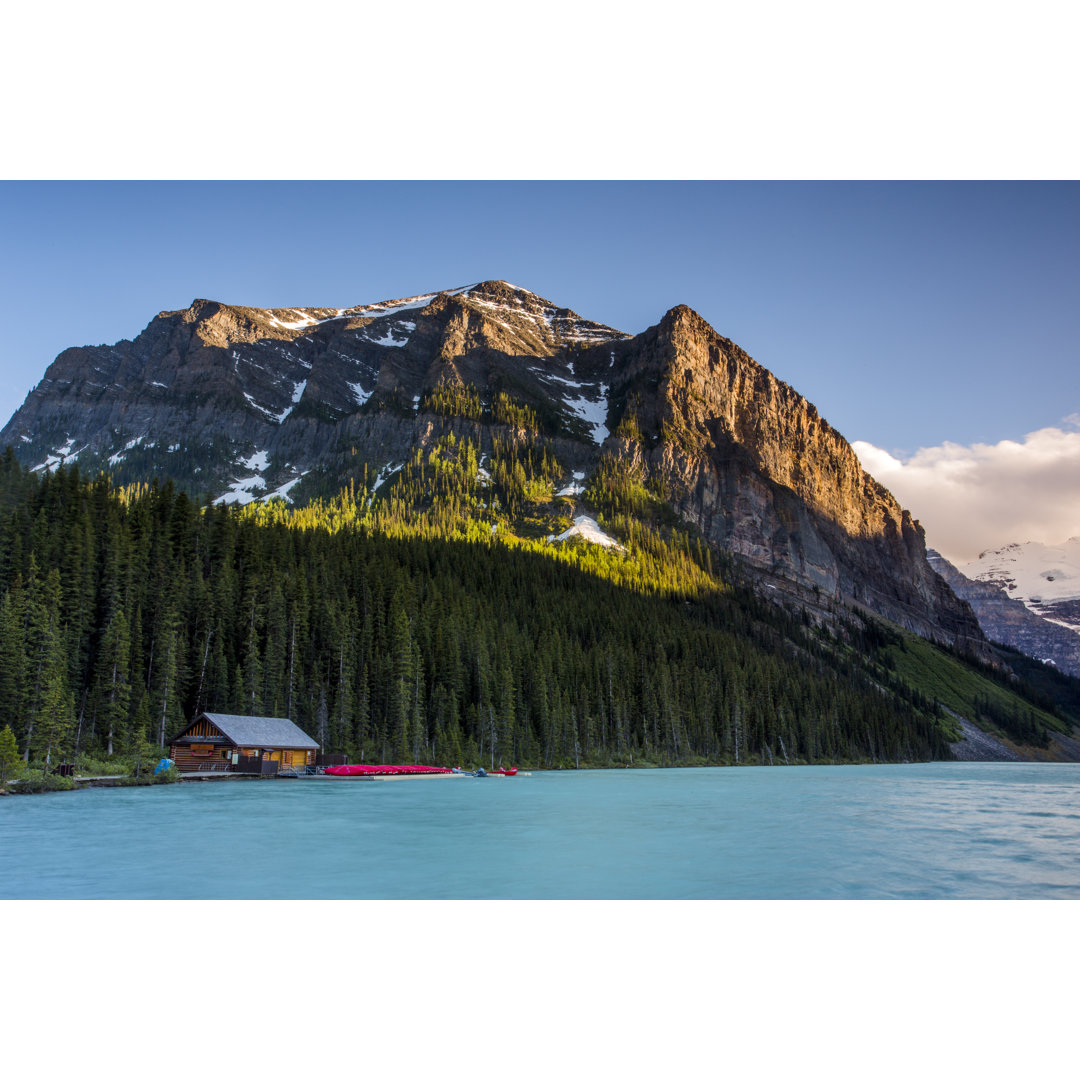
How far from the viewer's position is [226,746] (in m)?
58.8

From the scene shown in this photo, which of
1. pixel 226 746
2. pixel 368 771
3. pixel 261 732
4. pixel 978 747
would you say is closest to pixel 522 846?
pixel 226 746

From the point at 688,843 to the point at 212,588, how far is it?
198ft

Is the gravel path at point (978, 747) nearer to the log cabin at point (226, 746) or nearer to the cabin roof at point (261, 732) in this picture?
the cabin roof at point (261, 732)

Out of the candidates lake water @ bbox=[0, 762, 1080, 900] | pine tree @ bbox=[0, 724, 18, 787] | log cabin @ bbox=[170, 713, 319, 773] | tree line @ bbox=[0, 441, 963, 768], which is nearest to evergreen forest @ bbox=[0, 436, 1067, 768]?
tree line @ bbox=[0, 441, 963, 768]

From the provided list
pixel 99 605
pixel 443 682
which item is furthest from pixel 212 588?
pixel 443 682

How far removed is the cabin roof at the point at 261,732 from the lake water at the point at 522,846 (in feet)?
28.1

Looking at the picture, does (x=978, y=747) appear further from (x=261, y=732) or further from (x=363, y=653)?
→ (x=261, y=732)

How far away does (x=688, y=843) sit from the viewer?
30406mm

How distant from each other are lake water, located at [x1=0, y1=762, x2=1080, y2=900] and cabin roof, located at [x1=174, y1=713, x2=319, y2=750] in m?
8.58

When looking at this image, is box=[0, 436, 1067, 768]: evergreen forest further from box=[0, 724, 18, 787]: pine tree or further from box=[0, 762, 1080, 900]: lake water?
box=[0, 762, 1080, 900]: lake water

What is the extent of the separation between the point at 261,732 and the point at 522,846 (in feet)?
130

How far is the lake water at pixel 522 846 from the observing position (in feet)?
73.9

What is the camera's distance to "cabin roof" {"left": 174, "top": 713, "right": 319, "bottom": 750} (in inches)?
2296
